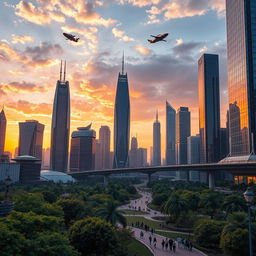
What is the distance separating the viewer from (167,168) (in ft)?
611

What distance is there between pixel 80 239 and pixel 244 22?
527ft

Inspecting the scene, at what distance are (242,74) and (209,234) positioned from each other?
136 m

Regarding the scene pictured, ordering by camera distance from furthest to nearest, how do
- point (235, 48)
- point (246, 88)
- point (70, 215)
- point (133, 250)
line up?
1. point (235, 48)
2. point (246, 88)
3. point (70, 215)
4. point (133, 250)

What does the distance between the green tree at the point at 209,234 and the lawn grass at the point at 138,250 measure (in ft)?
30.0

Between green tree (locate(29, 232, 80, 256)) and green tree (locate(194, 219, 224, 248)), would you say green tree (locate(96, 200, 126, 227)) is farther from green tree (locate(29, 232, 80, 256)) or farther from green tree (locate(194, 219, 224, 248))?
green tree (locate(29, 232, 80, 256))

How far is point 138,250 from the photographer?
4247 centimetres

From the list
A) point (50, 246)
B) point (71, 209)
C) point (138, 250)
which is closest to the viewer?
point (50, 246)

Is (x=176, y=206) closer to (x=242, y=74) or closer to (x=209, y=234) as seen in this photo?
(x=209, y=234)

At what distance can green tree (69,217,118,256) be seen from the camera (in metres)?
34.2

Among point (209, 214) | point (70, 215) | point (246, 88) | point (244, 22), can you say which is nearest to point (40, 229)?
point (70, 215)

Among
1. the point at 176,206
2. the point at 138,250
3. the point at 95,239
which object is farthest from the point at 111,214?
the point at 176,206

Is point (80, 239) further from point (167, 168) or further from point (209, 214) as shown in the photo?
point (167, 168)

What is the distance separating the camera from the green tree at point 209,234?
44.1 m

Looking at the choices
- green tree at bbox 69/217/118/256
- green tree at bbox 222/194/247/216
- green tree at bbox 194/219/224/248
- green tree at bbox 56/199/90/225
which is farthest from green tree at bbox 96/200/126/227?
green tree at bbox 222/194/247/216
